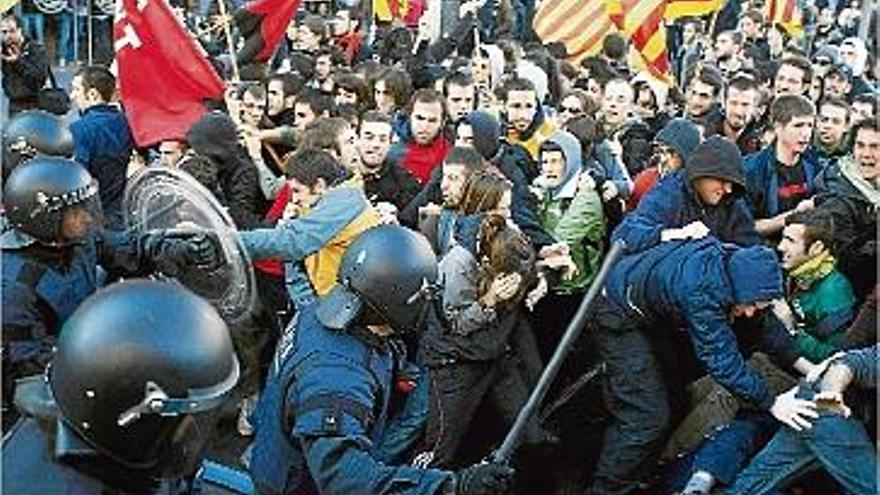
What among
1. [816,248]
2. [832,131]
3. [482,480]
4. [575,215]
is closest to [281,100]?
[575,215]

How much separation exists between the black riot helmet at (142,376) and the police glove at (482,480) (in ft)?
2.48

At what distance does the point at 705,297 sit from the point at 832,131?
2.68 m

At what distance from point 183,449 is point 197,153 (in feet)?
13.3

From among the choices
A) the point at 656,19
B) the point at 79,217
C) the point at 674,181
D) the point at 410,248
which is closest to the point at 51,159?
the point at 79,217

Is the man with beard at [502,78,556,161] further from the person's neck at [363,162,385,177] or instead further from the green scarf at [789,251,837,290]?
the green scarf at [789,251,837,290]

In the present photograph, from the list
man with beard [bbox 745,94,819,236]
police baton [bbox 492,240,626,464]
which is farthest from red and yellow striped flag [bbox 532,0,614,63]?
police baton [bbox 492,240,626,464]

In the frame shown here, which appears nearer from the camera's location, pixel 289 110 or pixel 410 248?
pixel 410 248

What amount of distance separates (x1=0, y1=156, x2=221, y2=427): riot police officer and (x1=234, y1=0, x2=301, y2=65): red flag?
4.98m

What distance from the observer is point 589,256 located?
23.4 feet

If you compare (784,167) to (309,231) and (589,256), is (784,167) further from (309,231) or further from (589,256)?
(309,231)

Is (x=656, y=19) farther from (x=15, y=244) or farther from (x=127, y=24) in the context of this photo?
(x=15, y=244)

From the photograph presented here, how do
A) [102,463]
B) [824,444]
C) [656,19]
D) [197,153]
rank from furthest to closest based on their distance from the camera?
[656,19]
[197,153]
[824,444]
[102,463]

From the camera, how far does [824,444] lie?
542 cm

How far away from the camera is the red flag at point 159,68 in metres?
7.71
